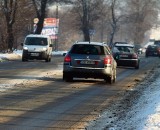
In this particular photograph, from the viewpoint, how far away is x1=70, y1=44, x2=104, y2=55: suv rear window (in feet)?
64.6

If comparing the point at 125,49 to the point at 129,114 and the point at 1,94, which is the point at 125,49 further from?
the point at 129,114

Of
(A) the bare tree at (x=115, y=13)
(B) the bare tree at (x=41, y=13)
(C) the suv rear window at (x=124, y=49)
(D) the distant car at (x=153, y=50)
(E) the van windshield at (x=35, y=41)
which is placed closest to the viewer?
(C) the suv rear window at (x=124, y=49)

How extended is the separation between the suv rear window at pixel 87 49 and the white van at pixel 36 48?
51.4 ft

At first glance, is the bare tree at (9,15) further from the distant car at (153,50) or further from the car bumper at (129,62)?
the car bumper at (129,62)

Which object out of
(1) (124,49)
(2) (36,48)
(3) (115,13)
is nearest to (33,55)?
(2) (36,48)

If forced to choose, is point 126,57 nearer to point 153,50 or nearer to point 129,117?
point 129,117

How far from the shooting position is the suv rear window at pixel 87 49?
19.7m

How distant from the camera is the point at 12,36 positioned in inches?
2023

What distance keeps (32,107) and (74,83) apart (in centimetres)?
694

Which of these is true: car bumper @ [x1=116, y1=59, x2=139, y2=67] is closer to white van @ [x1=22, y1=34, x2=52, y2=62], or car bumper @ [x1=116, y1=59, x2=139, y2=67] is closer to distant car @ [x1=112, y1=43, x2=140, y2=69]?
distant car @ [x1=112, y1=43, x2=140, y2=69]

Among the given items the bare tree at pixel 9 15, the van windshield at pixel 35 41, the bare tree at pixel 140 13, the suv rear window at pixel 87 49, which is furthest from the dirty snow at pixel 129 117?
the bare tree at pixel 140 13

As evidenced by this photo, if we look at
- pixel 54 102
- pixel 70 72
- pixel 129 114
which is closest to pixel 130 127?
pixel 129 114

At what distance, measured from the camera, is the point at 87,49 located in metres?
19.8

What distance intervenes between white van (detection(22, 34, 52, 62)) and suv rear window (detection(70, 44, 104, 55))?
15.7 metres
